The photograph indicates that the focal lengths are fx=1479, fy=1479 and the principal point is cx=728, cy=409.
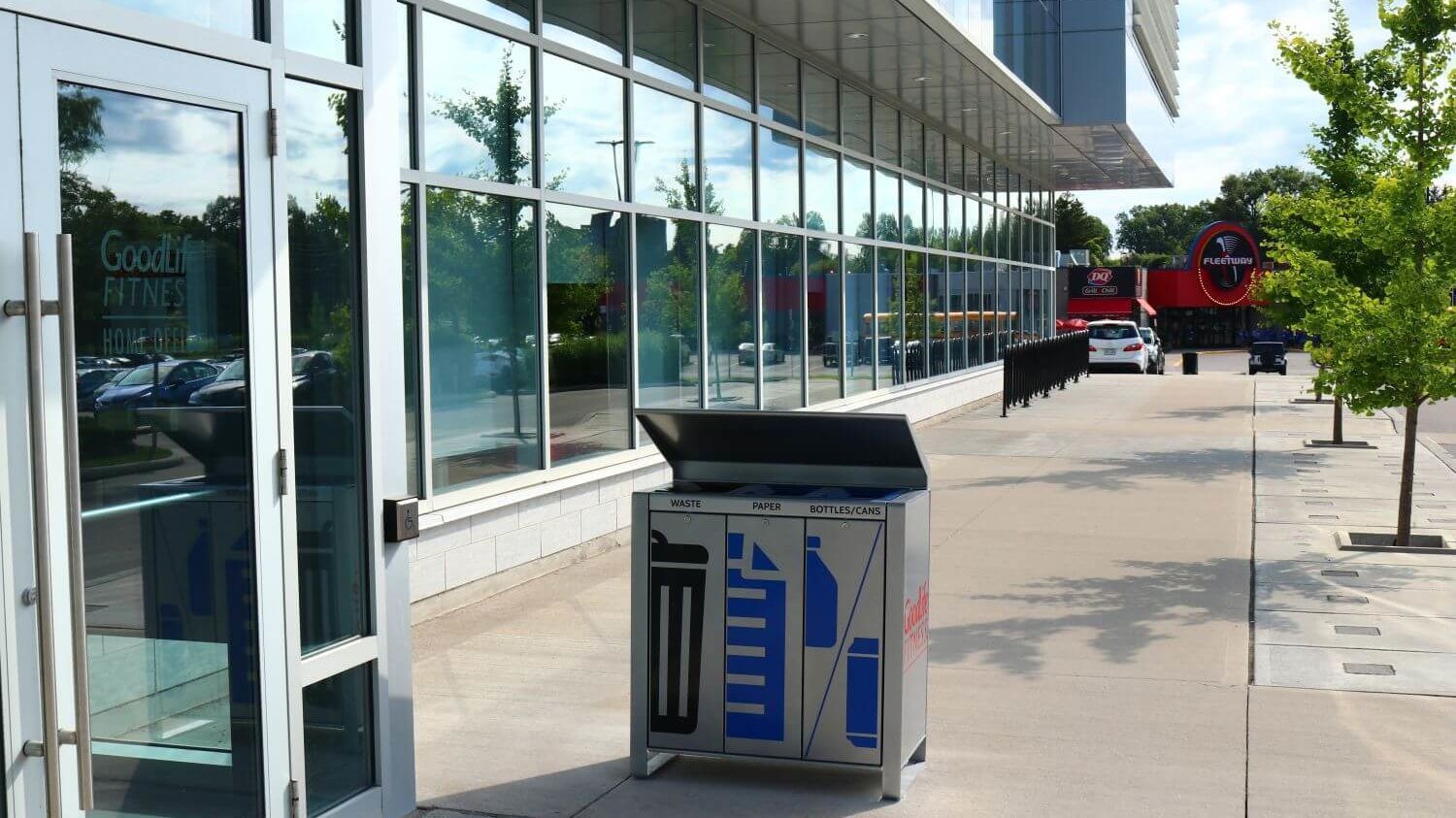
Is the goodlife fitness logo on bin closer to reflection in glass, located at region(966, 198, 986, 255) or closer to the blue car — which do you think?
the blue car

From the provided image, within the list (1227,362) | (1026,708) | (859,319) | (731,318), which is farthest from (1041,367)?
(1227,362)

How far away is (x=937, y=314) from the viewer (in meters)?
23.4

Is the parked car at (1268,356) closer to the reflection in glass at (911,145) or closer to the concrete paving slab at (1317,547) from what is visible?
the reflection in glass at (911,145)

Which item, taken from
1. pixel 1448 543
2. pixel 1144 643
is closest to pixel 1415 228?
pixel 1448 543

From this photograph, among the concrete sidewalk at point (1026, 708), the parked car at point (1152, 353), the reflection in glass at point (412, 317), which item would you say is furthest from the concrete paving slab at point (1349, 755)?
the parked car at point (1152, 353)

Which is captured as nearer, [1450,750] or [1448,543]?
[1450,750]

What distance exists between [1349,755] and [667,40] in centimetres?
843

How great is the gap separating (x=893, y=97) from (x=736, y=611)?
15482 mm

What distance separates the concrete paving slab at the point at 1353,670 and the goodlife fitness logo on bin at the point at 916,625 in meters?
2.32

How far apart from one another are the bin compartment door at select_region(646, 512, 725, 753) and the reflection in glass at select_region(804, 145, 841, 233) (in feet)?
36.4

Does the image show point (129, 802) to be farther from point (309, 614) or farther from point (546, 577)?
point (546, 577)

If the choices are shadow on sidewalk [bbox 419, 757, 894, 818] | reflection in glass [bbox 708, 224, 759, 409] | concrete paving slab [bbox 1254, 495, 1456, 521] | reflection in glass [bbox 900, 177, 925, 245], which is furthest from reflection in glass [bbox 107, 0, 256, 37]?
reflection in glass [bbox 900, 177, 925, 245]

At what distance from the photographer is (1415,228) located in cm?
1073

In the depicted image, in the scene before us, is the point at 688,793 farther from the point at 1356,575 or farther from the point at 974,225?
the point at 974,225
